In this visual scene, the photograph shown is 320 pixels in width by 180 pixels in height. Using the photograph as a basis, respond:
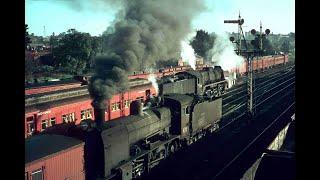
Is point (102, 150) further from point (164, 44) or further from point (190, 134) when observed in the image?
point (164, 44)

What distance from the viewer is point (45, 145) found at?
10336mm

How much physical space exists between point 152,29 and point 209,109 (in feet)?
19.7

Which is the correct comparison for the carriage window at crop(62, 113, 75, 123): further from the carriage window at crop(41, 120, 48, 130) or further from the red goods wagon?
the red goods wagon

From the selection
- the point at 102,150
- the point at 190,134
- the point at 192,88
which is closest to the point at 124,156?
the point at 102,150

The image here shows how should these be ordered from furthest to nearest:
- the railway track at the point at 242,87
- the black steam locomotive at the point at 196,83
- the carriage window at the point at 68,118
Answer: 1. the railway track at the point at 242,87
2. the black steam locomotive at the point at 196,83
3. the carriage window at the point at 68,118

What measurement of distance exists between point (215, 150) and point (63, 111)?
890 centimetres

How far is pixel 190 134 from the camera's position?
19.6m

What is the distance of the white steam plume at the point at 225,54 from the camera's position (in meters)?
48.0

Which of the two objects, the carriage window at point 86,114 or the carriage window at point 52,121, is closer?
the carriage window at point 52,121

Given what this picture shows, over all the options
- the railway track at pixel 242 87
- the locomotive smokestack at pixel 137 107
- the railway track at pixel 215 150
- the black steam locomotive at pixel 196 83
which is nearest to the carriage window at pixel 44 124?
the locomotive smokestack at pixel 137 107

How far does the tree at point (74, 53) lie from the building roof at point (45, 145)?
145 feet

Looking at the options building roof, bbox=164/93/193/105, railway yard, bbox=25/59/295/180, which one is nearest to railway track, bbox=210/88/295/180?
railway yard, bbox=25/59/295/180

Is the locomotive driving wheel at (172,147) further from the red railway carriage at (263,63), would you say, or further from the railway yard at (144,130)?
the red railway carriage at (263,63)
